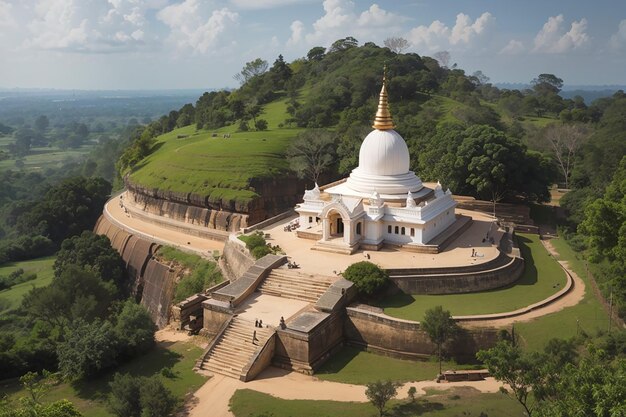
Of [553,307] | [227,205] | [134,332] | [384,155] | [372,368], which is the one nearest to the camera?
[372,368]

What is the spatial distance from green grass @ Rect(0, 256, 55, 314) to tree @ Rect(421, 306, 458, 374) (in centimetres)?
2683

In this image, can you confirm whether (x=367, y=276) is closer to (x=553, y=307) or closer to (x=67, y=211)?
(x=553, y=307)

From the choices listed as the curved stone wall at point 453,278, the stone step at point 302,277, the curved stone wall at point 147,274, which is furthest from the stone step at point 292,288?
the curved stone wall at point 147,274

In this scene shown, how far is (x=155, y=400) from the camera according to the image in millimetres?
17828

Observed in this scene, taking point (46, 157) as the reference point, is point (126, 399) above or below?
above

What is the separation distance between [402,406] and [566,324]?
857 centimetres

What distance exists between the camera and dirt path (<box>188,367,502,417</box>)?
19.3m

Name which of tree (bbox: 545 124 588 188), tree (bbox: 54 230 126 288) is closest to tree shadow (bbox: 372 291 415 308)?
tree (bbox: 54 230 126 288)

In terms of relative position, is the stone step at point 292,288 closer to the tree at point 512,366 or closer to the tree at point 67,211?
the tree at point 512,366

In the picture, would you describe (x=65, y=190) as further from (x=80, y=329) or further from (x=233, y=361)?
(x=233, y=361)

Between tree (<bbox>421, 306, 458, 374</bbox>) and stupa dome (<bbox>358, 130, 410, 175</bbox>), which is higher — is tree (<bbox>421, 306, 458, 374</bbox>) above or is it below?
below

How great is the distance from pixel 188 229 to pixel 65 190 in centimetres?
2012

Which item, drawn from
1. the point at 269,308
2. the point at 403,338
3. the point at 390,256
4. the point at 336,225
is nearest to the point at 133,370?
the point at 269,308

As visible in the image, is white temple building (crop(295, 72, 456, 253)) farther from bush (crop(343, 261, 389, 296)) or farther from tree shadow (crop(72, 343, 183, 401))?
tree shadow (crop(72, 343, 183, 401))
